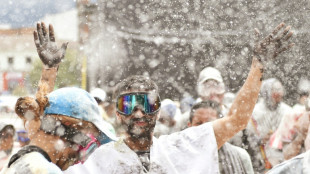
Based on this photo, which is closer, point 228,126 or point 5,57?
point 228,126

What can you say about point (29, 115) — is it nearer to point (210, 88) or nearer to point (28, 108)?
point (28, 108)

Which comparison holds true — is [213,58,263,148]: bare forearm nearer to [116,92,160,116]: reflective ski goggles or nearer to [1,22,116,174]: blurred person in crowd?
[116,92,160,116]: reflective ski goggles

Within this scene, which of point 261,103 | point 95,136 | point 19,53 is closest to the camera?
point 95,136

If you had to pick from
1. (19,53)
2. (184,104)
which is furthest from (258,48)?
(19,53)

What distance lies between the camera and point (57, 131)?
9.00 feet

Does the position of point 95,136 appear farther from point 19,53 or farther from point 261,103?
point 19,53

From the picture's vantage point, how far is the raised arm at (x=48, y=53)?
143 inches

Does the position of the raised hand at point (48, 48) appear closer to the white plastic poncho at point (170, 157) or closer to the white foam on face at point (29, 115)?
the white plastic poncho at point (170, 157)

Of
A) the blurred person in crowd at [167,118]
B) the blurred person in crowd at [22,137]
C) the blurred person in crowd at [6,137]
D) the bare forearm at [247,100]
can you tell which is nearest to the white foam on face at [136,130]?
the bare forearm at [247,100]

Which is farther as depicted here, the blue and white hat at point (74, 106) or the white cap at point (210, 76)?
the white cap at point (210, 76)

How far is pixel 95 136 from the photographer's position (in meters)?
3.11

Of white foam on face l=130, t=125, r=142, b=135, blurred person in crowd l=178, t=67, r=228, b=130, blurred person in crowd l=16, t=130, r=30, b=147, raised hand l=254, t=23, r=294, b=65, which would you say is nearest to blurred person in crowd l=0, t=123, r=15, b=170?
blurred person in crowd l=16, t=130, r=30, b=147

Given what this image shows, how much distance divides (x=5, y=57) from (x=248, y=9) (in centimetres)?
7569

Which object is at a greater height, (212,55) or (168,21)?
(168,21)
